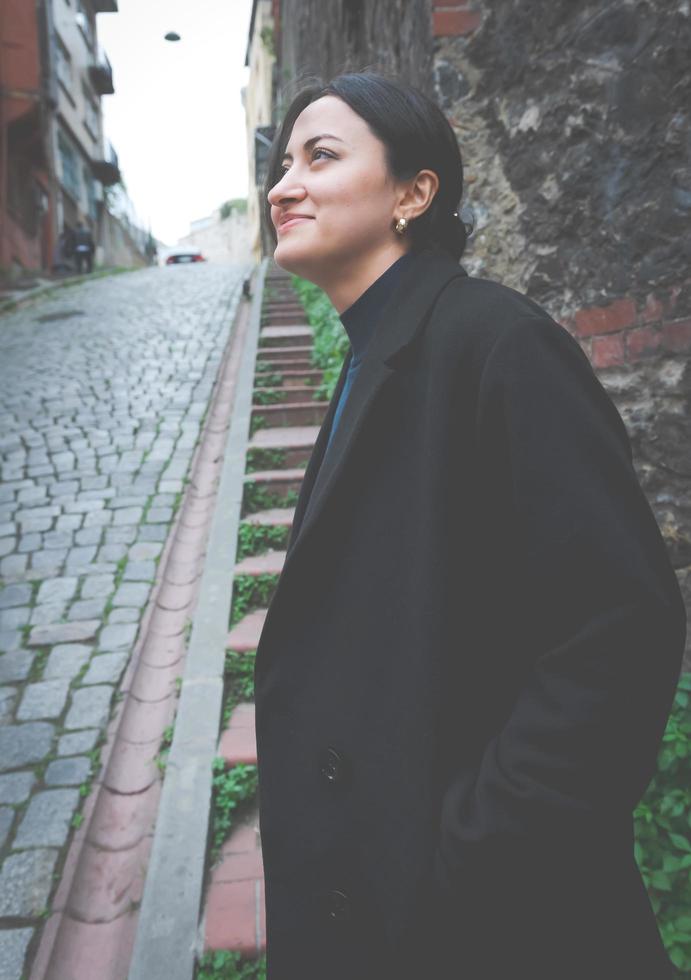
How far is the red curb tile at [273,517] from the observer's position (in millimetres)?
4418

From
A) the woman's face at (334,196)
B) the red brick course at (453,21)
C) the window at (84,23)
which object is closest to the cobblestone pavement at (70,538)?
the woman's face at (334,196)

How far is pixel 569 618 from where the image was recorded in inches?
37.6

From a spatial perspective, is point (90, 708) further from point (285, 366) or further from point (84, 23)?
point (84, 23)

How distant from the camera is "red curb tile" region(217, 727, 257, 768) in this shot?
275cm

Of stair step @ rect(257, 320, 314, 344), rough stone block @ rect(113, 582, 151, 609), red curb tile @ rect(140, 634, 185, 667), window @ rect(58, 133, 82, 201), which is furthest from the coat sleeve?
window @ rect(58, 133, 82, 201)

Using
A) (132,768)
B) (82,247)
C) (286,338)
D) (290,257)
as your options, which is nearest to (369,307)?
(290,257)

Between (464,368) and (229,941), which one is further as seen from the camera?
(229,941)

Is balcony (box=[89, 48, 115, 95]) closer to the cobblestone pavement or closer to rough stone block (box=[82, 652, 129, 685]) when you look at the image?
the cobblestone pavement

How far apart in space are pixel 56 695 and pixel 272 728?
7.67ft

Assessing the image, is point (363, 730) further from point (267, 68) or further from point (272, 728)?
point (267, 68)

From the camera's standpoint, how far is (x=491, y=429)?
102cm

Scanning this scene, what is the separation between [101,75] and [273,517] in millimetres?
29467

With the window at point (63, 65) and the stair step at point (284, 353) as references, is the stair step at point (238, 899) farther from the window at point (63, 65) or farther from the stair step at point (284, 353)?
the window at point (63, 65)

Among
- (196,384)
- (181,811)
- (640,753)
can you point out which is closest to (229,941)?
(181,811)
